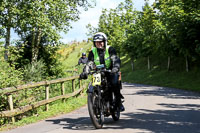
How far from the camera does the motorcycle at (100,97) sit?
270 inches

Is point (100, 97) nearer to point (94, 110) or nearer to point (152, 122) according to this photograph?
point (94, 110)

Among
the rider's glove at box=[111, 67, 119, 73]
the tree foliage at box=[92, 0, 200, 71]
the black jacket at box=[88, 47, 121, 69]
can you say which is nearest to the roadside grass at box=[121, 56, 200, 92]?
the tree foliage at box=[92, 0, 200, 71]

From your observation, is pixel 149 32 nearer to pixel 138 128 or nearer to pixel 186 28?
pixel 186 28

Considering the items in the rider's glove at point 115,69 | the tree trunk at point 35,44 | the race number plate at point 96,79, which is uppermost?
the tree trunk at point 35,44

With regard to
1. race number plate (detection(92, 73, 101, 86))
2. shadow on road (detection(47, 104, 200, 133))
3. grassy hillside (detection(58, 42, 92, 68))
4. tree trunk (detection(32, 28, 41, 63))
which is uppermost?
grassy hillside (detection(58, 42, 92, 68))

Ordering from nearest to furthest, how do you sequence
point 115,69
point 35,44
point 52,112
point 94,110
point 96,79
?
point 94,110
point 96,79
point 115,69
point 52,112
point 35,44

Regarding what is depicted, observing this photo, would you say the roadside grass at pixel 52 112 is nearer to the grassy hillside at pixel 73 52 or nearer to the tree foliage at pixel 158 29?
the tree foliage at pixel 158 29

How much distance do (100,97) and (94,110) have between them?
0.34 meters

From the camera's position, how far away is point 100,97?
278 inches

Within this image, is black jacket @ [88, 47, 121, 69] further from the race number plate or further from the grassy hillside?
the grassy hillside

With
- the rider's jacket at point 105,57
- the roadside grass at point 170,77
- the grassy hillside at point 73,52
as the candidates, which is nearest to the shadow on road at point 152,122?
the rider's jacket at point 105,57

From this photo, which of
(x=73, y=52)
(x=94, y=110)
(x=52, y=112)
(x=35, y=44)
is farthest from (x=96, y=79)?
(x=73, y=52)

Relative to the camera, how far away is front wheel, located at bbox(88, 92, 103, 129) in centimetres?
673

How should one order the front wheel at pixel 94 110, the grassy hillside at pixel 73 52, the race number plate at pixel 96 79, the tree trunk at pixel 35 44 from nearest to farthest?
the front wheel at pixel 94 110
the race number plate at pixel 96 79
the tree trunk at pixel 35 44
the grassy hillside at pixel 73 52
